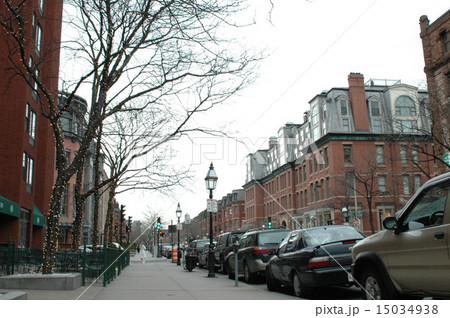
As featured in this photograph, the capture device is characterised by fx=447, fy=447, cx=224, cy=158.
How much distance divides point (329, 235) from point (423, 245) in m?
4.72

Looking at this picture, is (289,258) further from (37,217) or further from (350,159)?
(350,159)

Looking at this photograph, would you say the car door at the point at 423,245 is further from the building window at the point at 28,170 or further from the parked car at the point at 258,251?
the building window at the point at 28,170

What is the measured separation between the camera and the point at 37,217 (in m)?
32.2

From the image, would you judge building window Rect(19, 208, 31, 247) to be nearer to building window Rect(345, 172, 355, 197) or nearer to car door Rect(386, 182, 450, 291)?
car door Rect(386, 182, 450, 291)

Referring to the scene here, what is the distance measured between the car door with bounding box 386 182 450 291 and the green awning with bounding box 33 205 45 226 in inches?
1170

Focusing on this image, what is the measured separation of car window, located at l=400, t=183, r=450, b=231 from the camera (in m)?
5.56

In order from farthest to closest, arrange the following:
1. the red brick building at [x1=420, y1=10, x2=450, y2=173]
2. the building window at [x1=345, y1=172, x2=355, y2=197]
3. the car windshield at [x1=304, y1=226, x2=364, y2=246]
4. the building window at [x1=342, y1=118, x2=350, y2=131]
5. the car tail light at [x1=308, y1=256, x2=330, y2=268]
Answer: the building window at [x1=342, y1=118, x2=350, y2=131] → the building window at [x1=345, y1=172, x2=355, y2=197] → the red brick building at [x1=420, y1=10, x2=450, y2=173] → the car windshield at [x1=304, y1=226, x2=364, y2=246] → the car tail light at [x1=308, y1=256, x2=330, y2=268]

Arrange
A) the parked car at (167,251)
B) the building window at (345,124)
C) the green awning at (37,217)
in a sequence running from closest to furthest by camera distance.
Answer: the green awning at (37,217) → the parked car at (167,251) → the building window at (345,124)

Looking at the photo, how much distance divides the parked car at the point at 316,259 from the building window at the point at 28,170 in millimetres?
21911

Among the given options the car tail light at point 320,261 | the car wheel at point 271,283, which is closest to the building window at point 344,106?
the car wheel at point 271,283

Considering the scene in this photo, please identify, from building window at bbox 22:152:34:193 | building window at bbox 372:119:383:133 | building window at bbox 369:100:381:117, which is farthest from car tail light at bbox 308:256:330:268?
building window at bbox 369:100:381:117

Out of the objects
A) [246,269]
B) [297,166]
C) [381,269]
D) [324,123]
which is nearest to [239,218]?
[297,166]

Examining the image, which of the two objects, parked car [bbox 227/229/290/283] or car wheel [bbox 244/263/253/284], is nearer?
parked car [bbox 227/229/290/283]

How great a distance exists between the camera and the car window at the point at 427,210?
5565 millimetres
